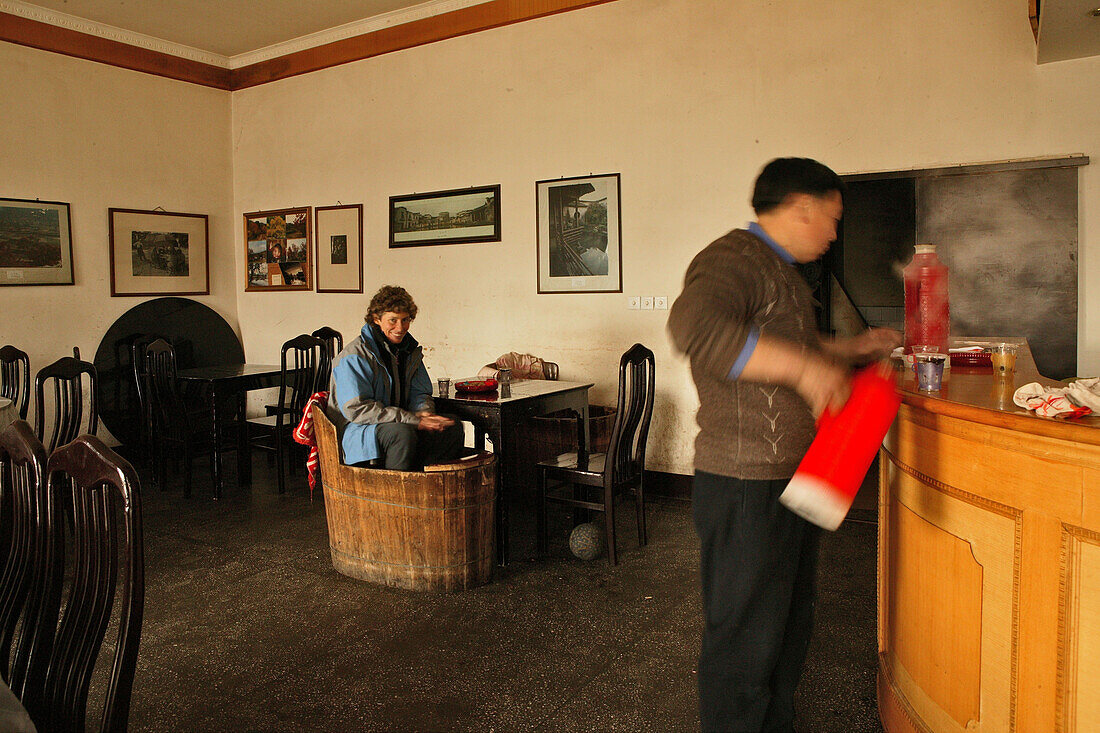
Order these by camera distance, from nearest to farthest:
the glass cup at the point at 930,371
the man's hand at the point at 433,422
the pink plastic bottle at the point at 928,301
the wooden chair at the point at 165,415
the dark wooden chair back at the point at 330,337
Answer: the glass cup at the point at 930,371 → the pink plastic bottle at the point at 928,301 → the man's hand at the point at 433,422 → the wooden chair at the point at 165,415 → the dark wooden chair back at the point at 330,337

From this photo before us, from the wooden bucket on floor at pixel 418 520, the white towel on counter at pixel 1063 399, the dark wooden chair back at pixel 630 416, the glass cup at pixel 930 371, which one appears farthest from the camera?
the dark wooden chair back at pixel 630 416

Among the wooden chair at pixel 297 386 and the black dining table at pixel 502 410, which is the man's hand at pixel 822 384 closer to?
the black dining table at pixel 502 410

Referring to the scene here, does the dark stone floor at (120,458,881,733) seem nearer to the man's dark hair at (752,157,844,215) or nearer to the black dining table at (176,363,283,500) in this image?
the black dining table at (176,363,283,500)

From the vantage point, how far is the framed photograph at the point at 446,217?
6164mm

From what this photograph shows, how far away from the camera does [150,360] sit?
6102mm

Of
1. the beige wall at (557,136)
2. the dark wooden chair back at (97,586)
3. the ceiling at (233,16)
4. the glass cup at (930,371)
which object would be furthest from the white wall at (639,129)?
the dark wooden chair back at (97,586)

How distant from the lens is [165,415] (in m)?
6.08

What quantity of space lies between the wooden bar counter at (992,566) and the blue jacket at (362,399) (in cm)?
238

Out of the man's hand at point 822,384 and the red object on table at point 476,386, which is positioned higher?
the man's hand at point 822,384

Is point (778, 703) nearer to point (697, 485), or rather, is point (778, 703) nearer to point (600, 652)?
point (697, 485)

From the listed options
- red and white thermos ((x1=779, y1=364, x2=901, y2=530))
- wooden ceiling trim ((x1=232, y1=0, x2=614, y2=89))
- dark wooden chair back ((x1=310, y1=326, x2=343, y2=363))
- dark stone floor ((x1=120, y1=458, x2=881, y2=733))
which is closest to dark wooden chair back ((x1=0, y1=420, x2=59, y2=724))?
dark stone floor ((x1=120, y1=458, x2=881, y2=733))

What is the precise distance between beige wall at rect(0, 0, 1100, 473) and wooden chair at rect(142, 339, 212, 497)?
114cm

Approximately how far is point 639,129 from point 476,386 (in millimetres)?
2268

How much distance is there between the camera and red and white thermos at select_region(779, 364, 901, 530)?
69.1 inches
